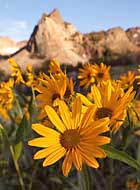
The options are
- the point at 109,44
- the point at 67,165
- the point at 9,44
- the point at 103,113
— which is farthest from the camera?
the point at 9,44

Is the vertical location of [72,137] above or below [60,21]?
below

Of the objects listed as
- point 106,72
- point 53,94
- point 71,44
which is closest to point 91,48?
point 71,44

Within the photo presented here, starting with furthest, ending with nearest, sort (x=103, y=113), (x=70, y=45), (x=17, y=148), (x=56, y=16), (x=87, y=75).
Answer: (x=56, y=16) → (x=70, y=45) → (x=87, y=75) → (x=17, y=148) → (x=103, y=113)

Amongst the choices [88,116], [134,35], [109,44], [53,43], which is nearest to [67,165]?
[88,116]

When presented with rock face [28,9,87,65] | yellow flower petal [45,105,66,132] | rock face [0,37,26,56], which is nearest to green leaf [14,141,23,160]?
yellow flower petal [45,105,66,132]

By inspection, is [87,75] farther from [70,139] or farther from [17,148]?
[70,139]

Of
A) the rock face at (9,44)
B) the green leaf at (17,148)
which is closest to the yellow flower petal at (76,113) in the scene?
the green leaf at (17,148)

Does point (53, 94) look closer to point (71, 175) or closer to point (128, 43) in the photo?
point (71, 175)
